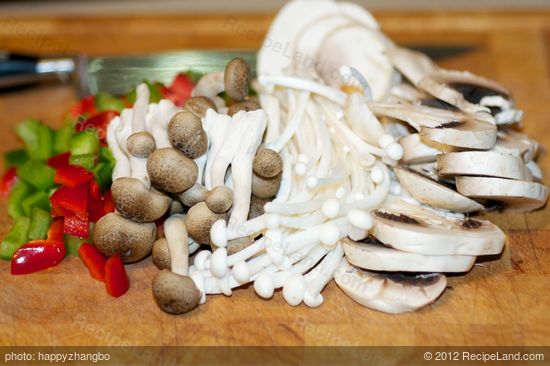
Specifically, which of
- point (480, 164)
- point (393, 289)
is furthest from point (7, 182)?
point (480, 164)

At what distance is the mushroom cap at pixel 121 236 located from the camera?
2.96 meters

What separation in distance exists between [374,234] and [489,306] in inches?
20.5

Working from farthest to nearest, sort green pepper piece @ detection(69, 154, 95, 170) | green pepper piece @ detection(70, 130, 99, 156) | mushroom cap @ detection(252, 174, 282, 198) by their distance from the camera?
1. green pepper piece @ detection(70, 130, 99, 156)
2. green pepper piece @ detection(69, 154, 95, 170)
3. mushroom cap @ detection(252, 174, 282, 198)

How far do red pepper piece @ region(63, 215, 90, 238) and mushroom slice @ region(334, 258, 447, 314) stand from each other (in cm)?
109

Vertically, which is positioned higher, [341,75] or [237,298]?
[341,75]

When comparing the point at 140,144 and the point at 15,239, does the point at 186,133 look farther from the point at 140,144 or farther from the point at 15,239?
the point at 15,239

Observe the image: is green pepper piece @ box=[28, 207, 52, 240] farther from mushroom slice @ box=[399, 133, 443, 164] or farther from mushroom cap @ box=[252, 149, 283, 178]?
mushroom slice @ box=[399, 133, 443, 164]

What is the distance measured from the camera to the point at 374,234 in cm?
289

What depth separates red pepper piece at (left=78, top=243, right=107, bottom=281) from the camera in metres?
3.07

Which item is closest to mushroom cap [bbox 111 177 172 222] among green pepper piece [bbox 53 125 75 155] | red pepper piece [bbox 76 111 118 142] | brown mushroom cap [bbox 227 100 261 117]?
brown mushroom cap [bbox 227 100 261 117]

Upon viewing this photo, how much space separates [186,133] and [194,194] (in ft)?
0.86

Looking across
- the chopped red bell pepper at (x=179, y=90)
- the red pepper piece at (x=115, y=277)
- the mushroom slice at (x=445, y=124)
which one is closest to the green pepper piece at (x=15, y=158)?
the chopped red bell pepper at (x=179, y=90)

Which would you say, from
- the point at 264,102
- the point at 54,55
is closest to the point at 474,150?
the point at 264,102

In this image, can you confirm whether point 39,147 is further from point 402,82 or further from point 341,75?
point 402,82
